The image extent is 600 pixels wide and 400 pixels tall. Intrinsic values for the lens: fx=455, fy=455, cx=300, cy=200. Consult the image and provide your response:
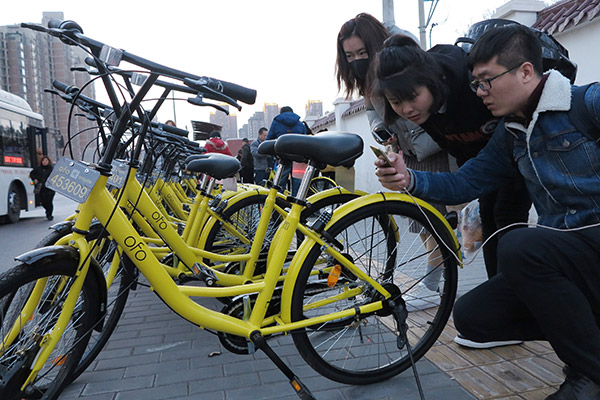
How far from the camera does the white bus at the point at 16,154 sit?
396 inches

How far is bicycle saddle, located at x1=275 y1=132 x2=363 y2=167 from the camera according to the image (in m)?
2.10

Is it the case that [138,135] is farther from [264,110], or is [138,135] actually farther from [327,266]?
[264,110]

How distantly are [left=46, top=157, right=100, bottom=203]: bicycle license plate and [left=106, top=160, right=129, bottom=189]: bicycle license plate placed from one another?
321 mm

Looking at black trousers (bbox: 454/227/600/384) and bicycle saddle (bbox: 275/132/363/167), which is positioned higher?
bicycle saddle (bbox: 275/132/363/167)

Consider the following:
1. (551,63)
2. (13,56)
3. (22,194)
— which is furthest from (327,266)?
(13,56)

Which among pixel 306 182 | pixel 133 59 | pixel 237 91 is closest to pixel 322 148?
pixel 306 182

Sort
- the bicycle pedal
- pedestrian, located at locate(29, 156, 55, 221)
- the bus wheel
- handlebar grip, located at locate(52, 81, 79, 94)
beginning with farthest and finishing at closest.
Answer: pedestrian, located at locate(29, 156, 55, 221)
the bus wheel
handlebar grip, located at locate(52, 81, 79, 94)
the bicycle pedal

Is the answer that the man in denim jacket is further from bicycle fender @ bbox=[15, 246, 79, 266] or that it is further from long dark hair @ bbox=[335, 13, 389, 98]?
bicycle fender @ bbox=[15, 246, 79, 266]

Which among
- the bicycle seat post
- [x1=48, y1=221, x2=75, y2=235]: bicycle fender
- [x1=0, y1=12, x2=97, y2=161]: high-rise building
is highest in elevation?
[x1=0, y1=12, x2=97, y2=161]: high-rise building

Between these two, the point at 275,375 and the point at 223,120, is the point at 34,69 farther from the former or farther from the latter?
the point at 275,375

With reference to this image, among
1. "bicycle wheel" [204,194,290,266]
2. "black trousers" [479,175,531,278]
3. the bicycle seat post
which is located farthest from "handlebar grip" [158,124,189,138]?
"black trousers" [479,175,531,278]

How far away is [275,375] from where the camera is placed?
232cm

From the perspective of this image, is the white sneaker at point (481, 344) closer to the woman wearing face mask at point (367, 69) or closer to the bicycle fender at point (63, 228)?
the woman wearing face mask at point (367, 69)

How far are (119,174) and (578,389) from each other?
2.14 metres
